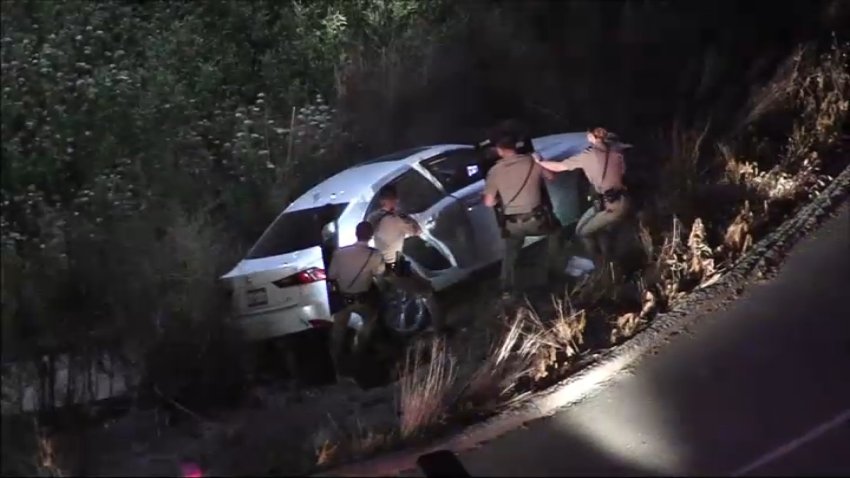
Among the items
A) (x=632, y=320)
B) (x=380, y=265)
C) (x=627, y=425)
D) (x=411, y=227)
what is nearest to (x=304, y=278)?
(x=380, y=265)

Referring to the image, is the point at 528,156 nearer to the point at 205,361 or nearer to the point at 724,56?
the point at 205,361

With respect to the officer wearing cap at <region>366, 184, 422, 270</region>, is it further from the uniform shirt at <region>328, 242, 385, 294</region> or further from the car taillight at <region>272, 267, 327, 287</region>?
the car taillight at <region>272, 267, 327, 287</region>

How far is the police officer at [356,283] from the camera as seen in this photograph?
6.91 meters

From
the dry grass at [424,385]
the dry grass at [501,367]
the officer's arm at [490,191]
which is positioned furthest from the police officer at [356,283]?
the officer's arm at [490,191]

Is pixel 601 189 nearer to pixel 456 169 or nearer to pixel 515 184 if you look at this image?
pixel 515 184

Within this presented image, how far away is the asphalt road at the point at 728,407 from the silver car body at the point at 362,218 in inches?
52.1

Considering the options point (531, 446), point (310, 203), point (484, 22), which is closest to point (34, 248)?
point (310, 203)

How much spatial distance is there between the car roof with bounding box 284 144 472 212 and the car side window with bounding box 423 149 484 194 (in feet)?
0.26

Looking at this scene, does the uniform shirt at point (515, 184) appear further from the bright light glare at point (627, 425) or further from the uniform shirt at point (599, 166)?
the bright light glare at point (627, 425)

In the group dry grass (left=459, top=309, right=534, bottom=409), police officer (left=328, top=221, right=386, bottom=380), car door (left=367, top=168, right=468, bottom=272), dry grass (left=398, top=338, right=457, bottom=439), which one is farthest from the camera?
car door (left=367, top=168, right=468, bottom=272)

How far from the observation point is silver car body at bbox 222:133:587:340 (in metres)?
6.86

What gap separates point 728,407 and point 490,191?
82.9 inches

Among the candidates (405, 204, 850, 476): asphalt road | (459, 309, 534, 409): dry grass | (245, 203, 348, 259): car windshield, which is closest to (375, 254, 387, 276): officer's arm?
(245, 203, 348, 259): car windshield

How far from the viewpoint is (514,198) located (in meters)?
7.57
